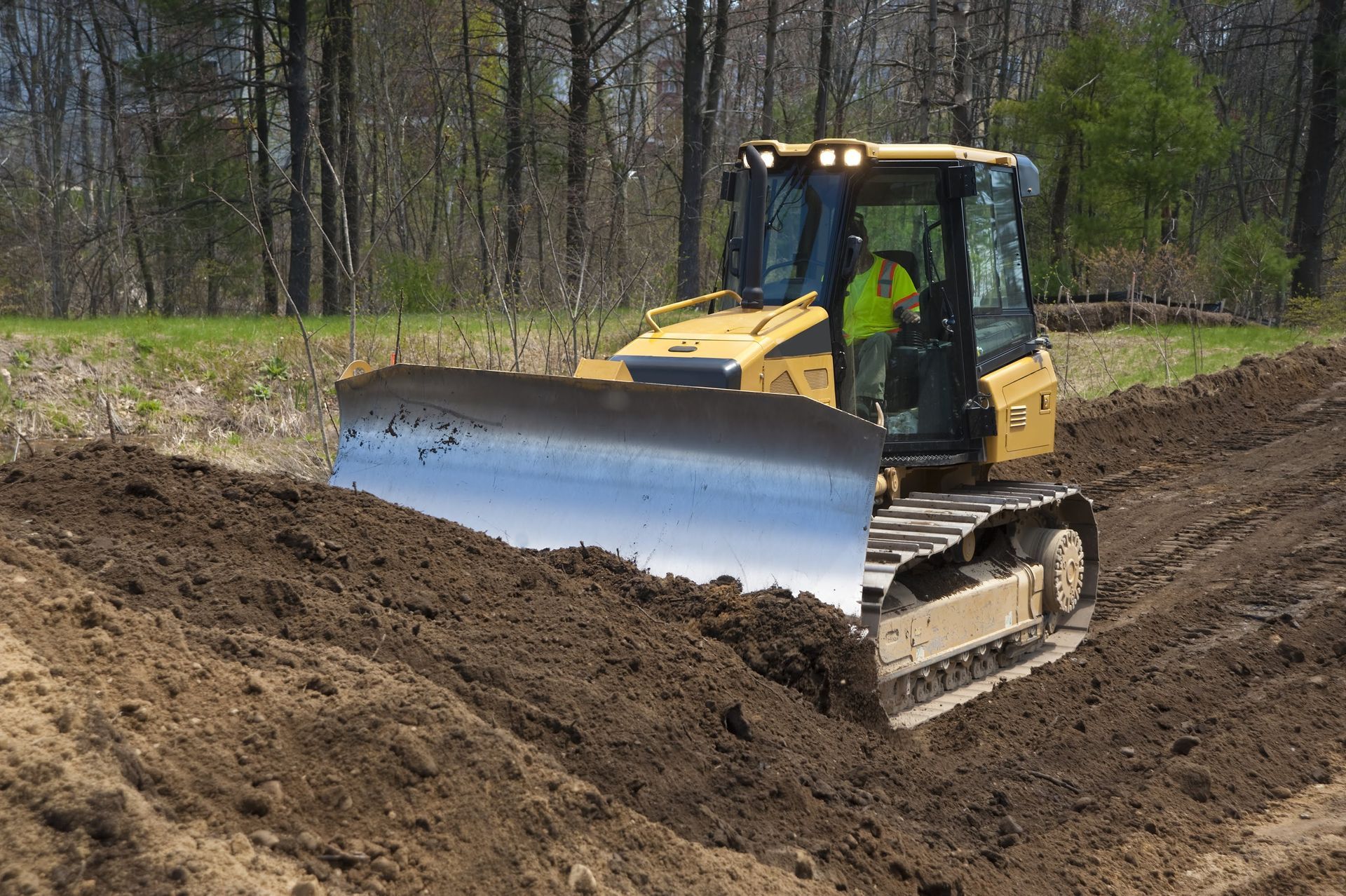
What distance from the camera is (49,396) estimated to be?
11.2m

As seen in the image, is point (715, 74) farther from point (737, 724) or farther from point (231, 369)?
point (737, 724)

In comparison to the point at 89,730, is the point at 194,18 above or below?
above

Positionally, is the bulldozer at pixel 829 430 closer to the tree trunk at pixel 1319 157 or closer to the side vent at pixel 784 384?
the side vent at pixel 784 384

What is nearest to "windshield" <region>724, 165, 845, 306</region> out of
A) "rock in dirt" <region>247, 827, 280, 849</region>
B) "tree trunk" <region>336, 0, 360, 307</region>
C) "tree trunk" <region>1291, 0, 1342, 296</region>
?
"rock in dirt" <region>247, 827, 280, 849</region>

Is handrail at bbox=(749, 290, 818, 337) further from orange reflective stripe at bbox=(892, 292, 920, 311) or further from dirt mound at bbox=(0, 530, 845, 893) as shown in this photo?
dirt mound at bbox=(0, 530, 845, 893)

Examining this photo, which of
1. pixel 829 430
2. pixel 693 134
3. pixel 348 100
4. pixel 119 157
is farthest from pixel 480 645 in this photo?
pixel 119 157

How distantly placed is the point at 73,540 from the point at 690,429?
8.51ft

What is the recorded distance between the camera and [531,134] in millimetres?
21375

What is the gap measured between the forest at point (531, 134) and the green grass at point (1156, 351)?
0.79 metres

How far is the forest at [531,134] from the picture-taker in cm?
2012

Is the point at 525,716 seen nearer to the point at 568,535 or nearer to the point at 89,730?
the point at 89,730

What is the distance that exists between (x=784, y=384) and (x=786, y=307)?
41 centimetres

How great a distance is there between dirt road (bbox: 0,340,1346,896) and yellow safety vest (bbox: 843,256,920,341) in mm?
1777

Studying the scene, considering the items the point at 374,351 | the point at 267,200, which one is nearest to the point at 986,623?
the point at 374,351
